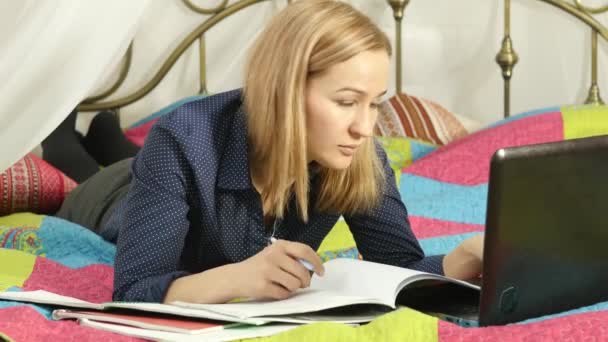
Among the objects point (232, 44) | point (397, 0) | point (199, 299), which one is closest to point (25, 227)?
point (199, 299)

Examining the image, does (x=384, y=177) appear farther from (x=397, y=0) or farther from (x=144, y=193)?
(x=397, y=0)

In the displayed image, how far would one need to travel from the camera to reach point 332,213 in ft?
5.34

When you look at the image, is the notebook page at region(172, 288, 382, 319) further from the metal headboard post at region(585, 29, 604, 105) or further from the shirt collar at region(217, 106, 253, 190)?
the metal headboard post at region(585, 29, 604, 105)

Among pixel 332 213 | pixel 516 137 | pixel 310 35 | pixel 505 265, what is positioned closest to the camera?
pixel 505 265

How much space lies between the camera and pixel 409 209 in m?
2.23

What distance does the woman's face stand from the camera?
1.38 metres

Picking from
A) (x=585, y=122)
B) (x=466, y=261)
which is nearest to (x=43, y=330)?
(x=466, y=261)

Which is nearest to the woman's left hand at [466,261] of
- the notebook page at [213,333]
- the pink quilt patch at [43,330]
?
the notebook page at [213,333]

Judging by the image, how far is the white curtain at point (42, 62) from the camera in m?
1.61

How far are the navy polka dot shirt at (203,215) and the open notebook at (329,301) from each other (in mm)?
136

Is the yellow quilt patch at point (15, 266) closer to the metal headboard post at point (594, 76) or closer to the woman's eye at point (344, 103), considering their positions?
the woman's eye at point (344, 103)

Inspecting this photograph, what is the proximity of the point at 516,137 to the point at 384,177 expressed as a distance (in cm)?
95

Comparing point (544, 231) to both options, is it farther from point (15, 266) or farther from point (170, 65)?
point (170, 65)

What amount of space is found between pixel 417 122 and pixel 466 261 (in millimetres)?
1356
